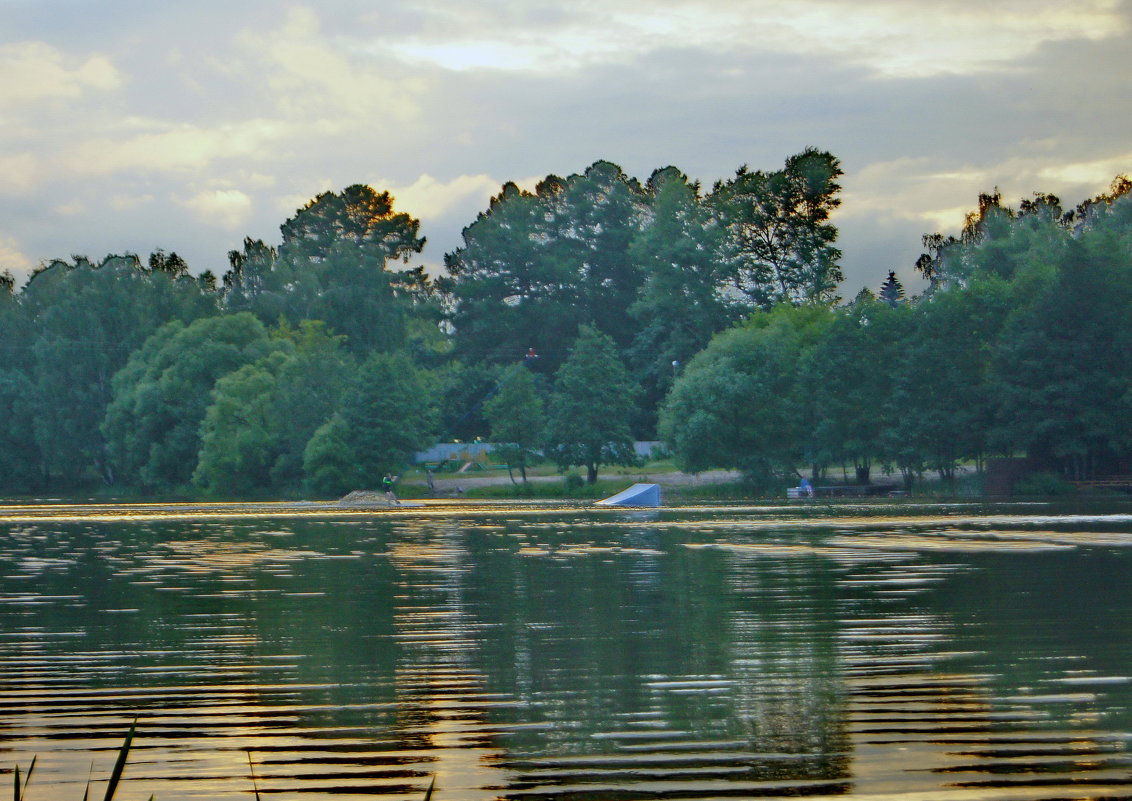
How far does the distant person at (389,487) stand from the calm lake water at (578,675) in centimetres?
3989

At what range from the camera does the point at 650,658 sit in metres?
14.9

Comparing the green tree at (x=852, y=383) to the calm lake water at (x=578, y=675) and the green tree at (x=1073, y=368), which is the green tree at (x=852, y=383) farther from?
the calm lake water at (x=578, y=675)

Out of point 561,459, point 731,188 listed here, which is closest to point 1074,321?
point 561,459

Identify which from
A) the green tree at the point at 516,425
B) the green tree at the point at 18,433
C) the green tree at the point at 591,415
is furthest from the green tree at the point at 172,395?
the green tree at the point at 591,415

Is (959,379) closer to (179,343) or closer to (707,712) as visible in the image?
(179,343)

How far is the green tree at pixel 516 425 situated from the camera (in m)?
92.4

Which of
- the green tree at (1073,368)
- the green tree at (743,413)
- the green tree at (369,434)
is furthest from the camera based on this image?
the green tree at (743,413)

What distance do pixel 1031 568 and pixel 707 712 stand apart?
1602 cm

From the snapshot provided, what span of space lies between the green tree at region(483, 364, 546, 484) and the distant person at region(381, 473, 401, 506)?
28.1 feet

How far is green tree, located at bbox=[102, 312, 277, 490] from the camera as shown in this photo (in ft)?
313

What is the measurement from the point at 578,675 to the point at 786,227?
108157 mm

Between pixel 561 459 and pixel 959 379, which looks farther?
pixel 561 459

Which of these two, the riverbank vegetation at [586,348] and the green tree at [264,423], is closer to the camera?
the riverbank vegetation at [586,348]

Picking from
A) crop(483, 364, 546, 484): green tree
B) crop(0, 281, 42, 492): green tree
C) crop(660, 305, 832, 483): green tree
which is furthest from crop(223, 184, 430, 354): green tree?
crop(660, 305, 832, 483): green tree
